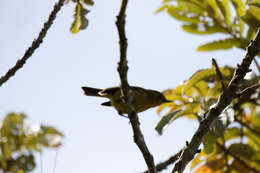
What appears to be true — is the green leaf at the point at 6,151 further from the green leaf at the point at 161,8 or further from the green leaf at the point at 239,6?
the green leaf at the point at 239,6

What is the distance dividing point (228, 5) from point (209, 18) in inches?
9.2

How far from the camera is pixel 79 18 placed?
325 centimetres

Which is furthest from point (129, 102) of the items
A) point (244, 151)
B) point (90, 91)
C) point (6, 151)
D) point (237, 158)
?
point (90, 91)

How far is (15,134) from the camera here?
2188 mm

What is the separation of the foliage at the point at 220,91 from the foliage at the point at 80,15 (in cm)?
112

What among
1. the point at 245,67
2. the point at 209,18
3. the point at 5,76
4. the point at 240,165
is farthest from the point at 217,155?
the point at 5,76

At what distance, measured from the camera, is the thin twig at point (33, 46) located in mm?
2815

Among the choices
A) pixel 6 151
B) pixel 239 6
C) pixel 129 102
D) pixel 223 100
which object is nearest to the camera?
pixel 6 151

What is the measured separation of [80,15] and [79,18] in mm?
27

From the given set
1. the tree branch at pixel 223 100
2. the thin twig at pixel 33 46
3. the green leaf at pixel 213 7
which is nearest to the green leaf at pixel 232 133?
the green leaf at pixel 213 7

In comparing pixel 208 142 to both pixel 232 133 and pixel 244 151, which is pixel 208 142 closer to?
pixel 244 151

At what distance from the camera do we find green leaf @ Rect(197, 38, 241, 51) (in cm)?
398

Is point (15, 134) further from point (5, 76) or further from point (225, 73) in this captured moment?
point (225, 73)

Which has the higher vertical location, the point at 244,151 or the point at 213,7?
the point at 213,7
